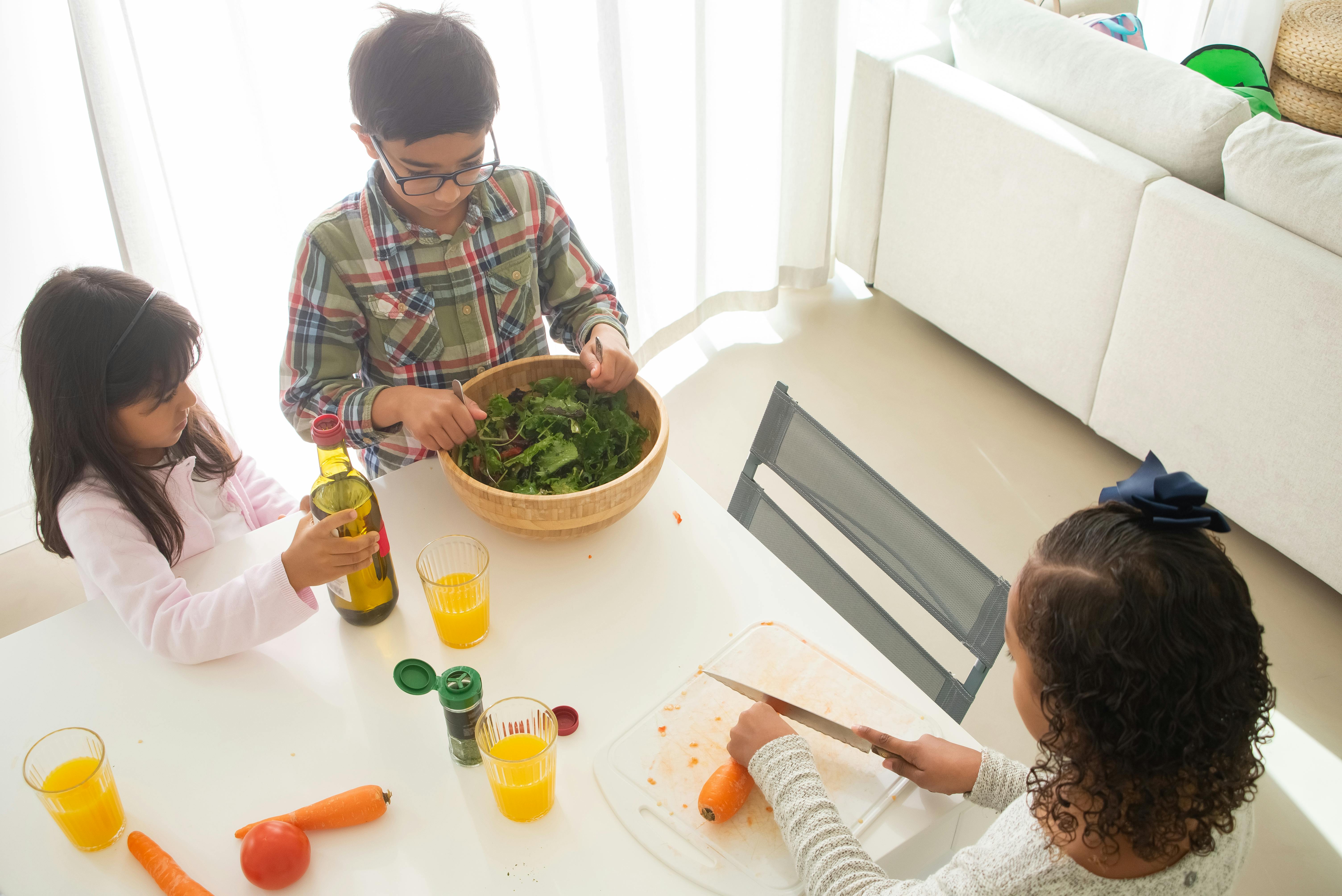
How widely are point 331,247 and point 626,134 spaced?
4.30ft

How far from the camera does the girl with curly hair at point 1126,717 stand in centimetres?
82

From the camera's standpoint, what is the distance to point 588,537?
1.38m

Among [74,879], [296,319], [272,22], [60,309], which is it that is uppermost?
[272,22]

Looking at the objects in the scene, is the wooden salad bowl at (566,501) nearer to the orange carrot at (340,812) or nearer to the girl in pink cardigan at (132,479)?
the girl in pink cardigan at (132,479)

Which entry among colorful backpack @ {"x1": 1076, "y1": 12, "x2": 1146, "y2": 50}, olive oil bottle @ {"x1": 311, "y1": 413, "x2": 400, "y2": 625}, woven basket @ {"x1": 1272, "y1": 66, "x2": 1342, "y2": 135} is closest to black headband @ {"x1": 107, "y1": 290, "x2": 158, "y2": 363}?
olive oil bottle @ {"x1": 311, "y1": 413, "x2": 400, "y2": 625}

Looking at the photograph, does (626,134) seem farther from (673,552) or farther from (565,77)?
(673,552)

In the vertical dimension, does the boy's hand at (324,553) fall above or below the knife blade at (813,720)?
above

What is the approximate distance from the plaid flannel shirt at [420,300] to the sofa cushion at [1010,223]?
1.44 metres

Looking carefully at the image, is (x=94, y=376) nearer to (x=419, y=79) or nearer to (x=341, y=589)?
(x=341, y=589)

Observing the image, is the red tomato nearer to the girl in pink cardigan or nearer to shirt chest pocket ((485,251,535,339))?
the girl in pink cardigan

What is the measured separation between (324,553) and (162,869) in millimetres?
351

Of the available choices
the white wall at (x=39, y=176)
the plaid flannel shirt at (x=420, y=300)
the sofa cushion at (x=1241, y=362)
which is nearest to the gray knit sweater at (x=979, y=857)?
the plaid flannel shirt at (x=420, y=300)

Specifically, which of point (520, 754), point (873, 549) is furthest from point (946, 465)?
point (520, 754)

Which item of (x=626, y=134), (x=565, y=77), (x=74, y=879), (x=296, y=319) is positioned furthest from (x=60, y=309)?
(x=626, y=134)
